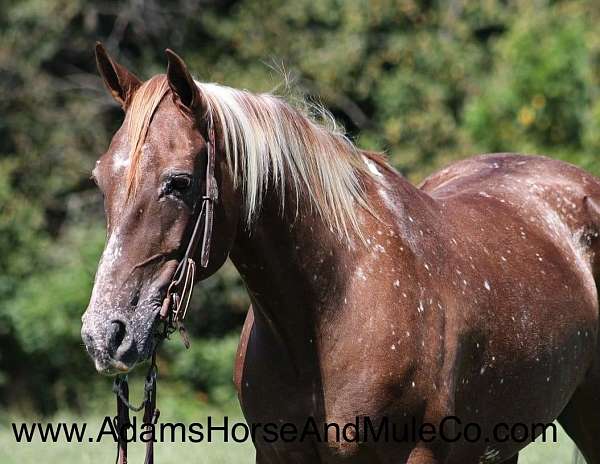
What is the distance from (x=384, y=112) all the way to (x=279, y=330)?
10341 mm

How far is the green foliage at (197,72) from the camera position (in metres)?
12.2

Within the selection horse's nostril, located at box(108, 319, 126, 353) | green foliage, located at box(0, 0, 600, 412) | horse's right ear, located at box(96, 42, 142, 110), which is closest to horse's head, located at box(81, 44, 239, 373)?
horse's nostril, located at box(108, 319, 126, 353)

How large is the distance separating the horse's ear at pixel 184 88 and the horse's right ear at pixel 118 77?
0.24m

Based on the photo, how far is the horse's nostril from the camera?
3000 millimetres

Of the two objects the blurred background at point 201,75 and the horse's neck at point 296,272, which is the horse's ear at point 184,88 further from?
the blurred background at point 201,75

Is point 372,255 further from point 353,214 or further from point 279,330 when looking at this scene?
point 279,330

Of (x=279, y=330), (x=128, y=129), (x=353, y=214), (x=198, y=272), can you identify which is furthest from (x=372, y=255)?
(x=128, y=129)

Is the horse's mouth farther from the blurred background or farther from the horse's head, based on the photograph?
the blurred background

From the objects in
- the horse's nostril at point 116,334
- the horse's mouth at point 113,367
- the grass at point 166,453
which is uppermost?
the horse's nostril at point 116,334

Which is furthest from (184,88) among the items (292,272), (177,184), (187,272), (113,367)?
(113,367)

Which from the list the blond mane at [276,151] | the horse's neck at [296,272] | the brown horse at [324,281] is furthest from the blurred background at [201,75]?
the horse's neck at [296,272]

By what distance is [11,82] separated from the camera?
507 inches

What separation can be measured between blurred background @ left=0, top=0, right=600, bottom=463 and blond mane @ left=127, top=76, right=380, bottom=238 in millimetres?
7619

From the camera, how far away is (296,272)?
3.54 metres
